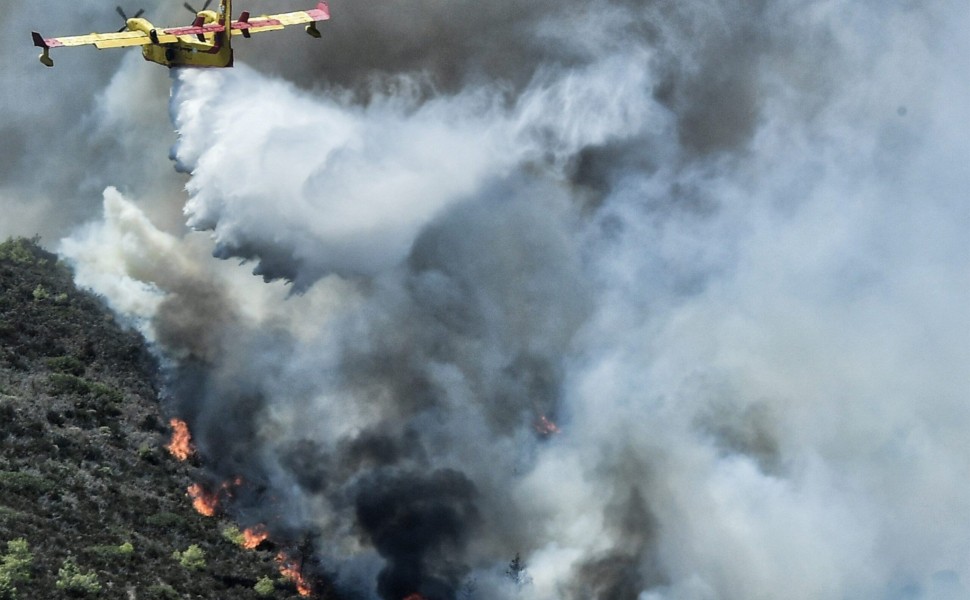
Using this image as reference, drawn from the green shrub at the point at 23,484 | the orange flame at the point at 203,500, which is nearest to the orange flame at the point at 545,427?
the orange flame at the point at 203,500

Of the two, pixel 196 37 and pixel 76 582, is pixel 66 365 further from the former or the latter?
pixel 76 582

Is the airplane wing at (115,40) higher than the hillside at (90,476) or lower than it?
higher

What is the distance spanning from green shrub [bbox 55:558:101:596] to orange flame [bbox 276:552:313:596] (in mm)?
12296

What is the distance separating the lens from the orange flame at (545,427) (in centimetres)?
7338

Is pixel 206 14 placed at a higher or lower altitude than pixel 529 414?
higher

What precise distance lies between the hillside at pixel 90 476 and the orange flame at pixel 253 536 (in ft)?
2.00

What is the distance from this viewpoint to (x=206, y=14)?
68.2m

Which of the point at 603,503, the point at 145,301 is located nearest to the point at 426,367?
the point at 603,503

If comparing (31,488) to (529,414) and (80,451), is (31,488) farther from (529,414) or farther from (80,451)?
(529,414)

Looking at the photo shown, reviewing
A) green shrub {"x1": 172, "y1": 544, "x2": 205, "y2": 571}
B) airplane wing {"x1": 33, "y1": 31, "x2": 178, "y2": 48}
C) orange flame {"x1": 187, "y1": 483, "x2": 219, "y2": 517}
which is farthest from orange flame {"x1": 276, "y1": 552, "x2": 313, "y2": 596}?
airplane wing {"x1": 33, "y1": 31, "x2": 178, "y2": 48}

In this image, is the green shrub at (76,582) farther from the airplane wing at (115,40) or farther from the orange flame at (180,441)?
the airplane wing at (115,40)

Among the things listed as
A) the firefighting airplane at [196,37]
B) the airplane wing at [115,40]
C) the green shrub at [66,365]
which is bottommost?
the green shrub at [66,365]

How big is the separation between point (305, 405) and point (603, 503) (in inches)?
803

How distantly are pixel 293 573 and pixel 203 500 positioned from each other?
8724 mm
